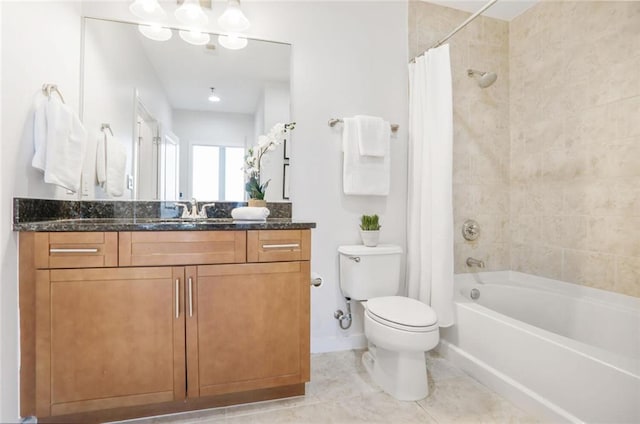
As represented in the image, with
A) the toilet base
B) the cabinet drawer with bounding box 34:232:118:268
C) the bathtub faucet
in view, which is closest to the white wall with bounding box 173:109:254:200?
the cabinet drawer with bounding box 34:232:118:268

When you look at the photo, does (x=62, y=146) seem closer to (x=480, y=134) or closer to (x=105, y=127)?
(x=105, y=127)

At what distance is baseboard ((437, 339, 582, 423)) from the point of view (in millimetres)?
1305

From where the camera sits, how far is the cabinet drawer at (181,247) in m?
1.24

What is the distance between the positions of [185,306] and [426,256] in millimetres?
1433

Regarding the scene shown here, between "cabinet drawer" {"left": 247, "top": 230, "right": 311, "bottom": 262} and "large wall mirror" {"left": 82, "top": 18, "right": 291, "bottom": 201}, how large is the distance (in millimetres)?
590

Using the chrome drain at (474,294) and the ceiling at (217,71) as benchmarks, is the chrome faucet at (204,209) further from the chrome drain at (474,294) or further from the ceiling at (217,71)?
the chrome drain at (474,294)

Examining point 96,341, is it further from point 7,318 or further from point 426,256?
point 426,256

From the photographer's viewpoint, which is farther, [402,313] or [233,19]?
[233,19]

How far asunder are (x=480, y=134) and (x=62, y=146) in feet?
8.80

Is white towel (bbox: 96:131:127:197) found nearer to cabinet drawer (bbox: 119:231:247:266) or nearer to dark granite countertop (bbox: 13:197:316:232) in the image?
dark granite countertop (bbox: 13:197:316:232)

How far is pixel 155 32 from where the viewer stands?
179 centimetres

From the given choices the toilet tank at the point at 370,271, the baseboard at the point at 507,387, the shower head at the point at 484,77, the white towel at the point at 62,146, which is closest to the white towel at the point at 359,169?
the toilet tank at the point at 370,271

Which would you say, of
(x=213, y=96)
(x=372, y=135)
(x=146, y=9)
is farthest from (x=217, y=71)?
(x=372, y=135)

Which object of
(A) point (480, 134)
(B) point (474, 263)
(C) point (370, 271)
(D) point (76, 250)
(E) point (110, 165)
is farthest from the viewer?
(A) point (480, 134)
